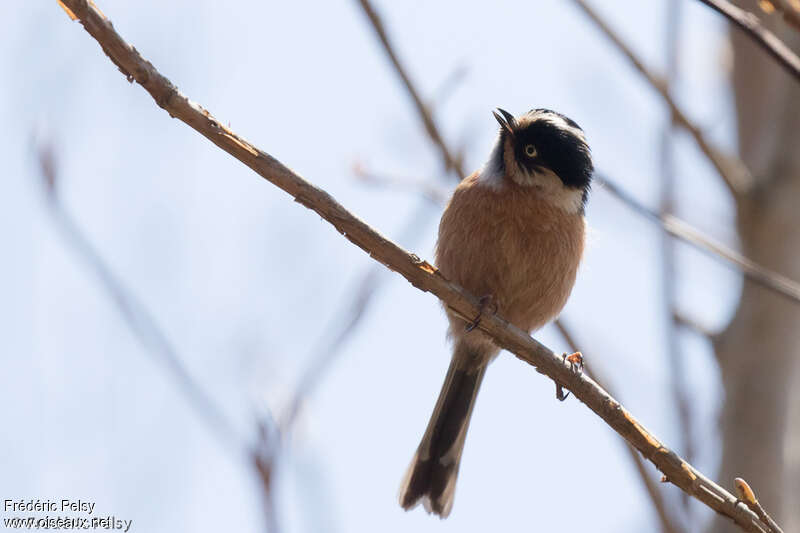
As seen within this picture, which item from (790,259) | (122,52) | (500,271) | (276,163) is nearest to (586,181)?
(500,271)

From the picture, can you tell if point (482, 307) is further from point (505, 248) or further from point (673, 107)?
point (673, 107)

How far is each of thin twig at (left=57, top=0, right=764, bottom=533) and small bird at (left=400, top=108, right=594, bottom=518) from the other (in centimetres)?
63

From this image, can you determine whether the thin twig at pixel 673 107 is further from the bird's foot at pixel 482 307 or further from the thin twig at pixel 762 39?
the thin twig at pixel 762 39

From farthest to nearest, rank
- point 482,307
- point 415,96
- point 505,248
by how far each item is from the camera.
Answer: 1. point 505,248
2. point 415,96
3. point 482,307

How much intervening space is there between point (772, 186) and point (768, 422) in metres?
1.68

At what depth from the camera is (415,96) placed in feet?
16.1

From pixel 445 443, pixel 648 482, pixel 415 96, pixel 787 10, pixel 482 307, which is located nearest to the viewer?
pixel 787 10

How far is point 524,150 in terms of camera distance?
18.3 ft

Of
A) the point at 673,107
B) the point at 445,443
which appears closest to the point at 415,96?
the point at 673,107

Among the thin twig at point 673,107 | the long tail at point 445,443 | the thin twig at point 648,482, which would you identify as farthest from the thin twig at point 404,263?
the thin twig at point 673,107

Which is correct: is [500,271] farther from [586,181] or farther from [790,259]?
[790,259]

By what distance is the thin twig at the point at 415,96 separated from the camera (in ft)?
14.8

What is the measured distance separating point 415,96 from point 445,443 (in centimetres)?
232

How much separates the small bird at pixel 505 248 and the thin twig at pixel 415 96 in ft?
0.96
